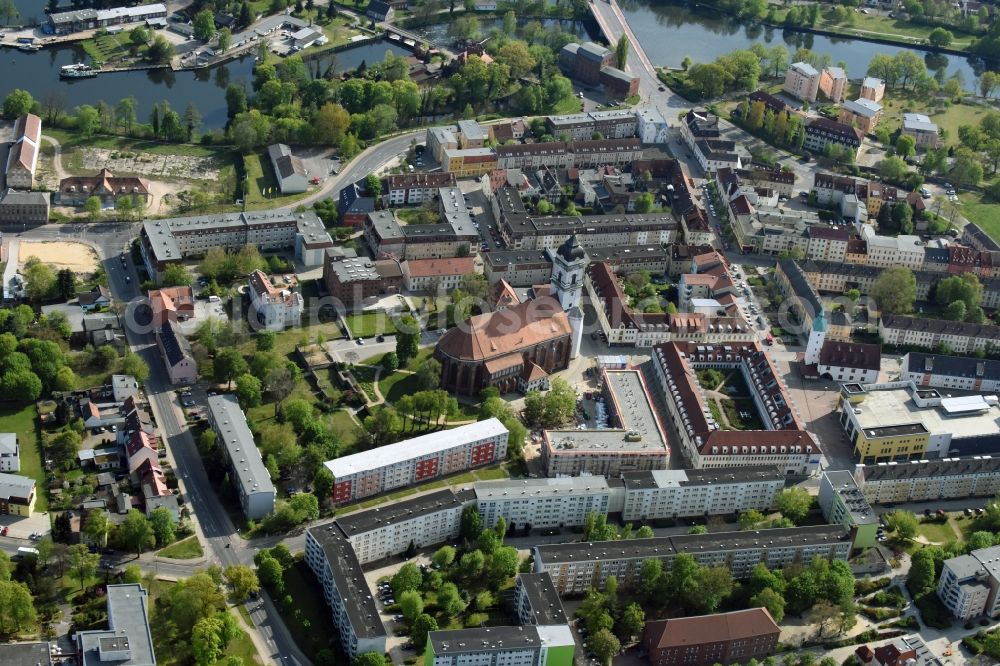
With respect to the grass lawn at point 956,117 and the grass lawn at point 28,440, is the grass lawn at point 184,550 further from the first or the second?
the grass lawn at point 956,117

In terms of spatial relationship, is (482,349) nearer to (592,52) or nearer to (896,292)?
(896,292)

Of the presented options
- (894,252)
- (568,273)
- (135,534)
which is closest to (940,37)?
(894,252)

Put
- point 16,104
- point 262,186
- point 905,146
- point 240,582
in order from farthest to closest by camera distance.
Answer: point 905,146, point 16,104, point 262,186, point 240,582

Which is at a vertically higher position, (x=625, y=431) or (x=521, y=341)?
(x=521, y=341)

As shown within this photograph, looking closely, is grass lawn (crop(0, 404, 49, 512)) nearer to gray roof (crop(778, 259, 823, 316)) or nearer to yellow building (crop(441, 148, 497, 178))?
yellow building (crop(441, 148, 497, 178))

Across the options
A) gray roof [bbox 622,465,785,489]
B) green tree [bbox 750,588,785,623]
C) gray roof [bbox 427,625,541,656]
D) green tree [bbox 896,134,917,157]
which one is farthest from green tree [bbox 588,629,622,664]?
green tree [bbox 896,134,917,157]

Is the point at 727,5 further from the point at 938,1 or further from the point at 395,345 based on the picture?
the point at 395,345

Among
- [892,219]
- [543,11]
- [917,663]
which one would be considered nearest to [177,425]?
[917,663]
